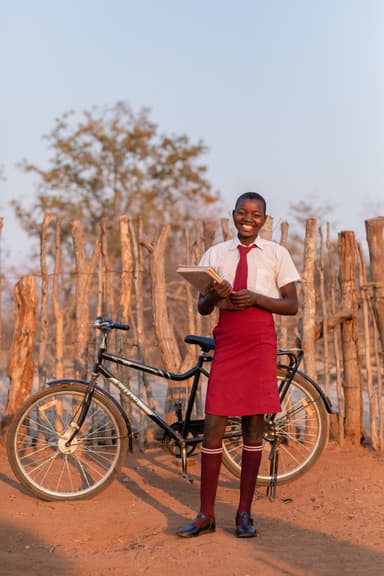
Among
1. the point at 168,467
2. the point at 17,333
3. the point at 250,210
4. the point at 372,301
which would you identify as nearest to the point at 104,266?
the point at 17,333

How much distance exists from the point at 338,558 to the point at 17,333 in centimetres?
338

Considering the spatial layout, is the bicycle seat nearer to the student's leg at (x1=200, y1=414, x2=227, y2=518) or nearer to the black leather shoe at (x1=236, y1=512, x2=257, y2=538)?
the student's leg at (x1=200, y1=414, x2=227, y2=518)

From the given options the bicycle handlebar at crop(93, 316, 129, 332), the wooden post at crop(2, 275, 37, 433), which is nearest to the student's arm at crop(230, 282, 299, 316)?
the bicycle handlebar at crop(93, 316, 129, 332)

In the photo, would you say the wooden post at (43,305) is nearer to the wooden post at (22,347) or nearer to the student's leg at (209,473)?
the wooden post at (22,347)

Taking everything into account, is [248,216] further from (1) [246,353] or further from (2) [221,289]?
(1) [246,353]

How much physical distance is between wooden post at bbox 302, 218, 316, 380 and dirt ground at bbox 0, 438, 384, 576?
92 cm

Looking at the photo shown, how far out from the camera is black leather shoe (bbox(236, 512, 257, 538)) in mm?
3971

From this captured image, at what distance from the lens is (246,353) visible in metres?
4.07

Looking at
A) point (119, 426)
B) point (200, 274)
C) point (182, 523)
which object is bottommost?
point (182, 523)

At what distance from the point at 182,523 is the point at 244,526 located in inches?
17.3

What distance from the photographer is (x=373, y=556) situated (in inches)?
147

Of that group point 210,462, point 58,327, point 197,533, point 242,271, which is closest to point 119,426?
point 210,462

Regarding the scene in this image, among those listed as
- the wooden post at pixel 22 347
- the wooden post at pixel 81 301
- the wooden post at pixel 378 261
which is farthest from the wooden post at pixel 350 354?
the wooden post at pixel 22 347

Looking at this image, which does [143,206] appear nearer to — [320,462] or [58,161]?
[58,161]
